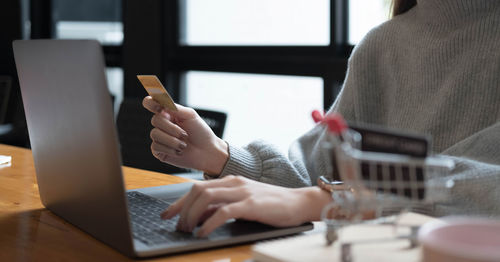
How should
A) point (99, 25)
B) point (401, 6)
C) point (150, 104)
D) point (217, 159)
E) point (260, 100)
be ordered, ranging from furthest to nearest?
1. point (99, 25)
2. point (260, 100)
3. point (401, 6)
4. point (217, 159)
5. point (150, 104)

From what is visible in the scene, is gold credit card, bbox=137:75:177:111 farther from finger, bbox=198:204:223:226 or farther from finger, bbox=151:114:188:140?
finger, bbox=198:204:223:226

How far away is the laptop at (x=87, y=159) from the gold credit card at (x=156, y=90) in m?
0.15

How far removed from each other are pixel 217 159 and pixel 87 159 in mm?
444

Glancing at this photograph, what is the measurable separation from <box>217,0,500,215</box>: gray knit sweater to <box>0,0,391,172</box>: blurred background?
3.02 feet

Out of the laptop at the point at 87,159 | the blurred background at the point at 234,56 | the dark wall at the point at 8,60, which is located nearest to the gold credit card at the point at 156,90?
the laptop at the point at 87,159

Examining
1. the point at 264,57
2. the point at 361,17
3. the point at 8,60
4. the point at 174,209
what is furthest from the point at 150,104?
the point at 8,60

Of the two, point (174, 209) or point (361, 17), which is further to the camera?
point (361, 17)

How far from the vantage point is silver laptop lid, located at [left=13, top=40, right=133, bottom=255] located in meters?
0.73

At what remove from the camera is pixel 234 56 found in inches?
123

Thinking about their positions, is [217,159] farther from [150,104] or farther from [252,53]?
[252,53]

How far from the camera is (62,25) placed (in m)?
4.38

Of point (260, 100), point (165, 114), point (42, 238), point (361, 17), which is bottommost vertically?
point (260, 100)

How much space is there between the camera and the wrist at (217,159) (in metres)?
1.22

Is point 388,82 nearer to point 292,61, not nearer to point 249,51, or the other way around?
point 292,61
